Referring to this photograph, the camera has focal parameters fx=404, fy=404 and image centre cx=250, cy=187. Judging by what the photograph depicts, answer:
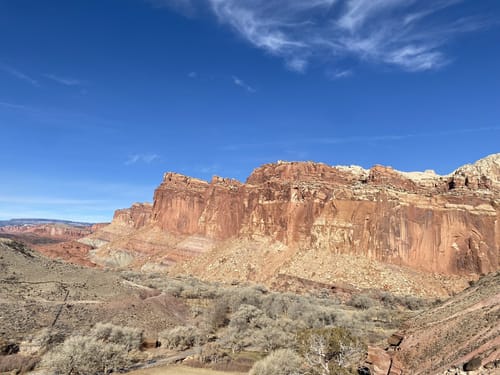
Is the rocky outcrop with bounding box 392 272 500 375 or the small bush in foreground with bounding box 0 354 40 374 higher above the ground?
the rocky outcrop with bounding box 392 272 500 375

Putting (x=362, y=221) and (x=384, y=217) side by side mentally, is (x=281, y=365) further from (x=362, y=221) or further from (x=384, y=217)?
(x=384, y=217)

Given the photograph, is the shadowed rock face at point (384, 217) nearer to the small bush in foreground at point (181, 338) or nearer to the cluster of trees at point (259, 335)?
the cluster of trees at point (259, 335)

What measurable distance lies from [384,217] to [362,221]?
4167 millimetres

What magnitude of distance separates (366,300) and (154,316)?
2951 centimetres

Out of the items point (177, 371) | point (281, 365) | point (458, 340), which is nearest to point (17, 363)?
point (177, 371)

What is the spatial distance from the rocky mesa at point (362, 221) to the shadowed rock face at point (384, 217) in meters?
0.18

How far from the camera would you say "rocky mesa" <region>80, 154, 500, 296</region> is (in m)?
71.4

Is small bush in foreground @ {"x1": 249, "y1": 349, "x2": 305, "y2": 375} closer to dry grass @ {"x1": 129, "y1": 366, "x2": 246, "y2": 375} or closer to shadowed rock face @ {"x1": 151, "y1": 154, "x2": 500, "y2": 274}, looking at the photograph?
dry grass @ {"x1": 129, "y1": 366, "x2": 246, "y2": 375}

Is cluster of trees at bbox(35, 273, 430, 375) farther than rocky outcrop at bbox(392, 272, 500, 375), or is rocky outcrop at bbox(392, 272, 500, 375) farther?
cluster of trees at bbox(35, 273, 430, 375)

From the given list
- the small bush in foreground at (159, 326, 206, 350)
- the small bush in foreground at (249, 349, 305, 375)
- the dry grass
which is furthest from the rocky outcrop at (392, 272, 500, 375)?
the small bush in foreground at (159, 326, 206, 350)

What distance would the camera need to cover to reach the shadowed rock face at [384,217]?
71.4 meters

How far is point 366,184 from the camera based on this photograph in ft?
260

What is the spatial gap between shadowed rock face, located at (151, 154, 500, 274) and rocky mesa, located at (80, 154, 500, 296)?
18 centimetres

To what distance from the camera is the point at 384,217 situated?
73.2m
